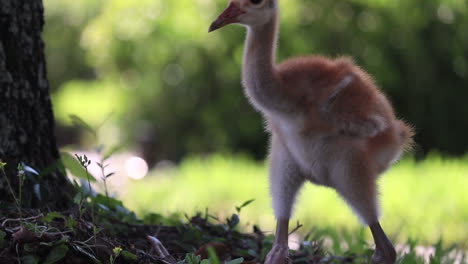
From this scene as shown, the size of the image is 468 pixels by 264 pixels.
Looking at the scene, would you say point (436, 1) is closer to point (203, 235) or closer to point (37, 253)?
point (203, 235)

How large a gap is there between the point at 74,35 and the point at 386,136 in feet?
41.7

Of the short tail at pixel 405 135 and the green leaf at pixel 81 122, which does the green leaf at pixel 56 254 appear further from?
the short tail at pixel 405 135

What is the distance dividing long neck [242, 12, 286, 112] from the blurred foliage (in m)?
6.22

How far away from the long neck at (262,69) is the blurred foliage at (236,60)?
622cm

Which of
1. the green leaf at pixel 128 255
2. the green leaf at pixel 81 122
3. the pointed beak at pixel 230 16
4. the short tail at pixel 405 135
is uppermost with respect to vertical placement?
the pointed beak at pixel 230 16

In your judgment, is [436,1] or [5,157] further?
[436,1]

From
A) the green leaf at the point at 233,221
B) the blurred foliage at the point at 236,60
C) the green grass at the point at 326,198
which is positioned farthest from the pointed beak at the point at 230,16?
the blurred foliage at the point at 236,60

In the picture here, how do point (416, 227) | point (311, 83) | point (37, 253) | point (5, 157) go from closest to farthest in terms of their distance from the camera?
point (37, 253) < point (311, 83) < point (5, 157) < point (416, 227)

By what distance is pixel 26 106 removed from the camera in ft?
11.3

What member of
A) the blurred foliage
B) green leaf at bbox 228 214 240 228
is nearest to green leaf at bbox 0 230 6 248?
green leaf at bbox 228 214 240 228

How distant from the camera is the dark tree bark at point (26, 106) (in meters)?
3.35

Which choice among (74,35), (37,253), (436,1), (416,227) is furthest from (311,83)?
(74,35)

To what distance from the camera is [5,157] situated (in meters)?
3.33

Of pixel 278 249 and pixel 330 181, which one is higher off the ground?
pixel 330 181
